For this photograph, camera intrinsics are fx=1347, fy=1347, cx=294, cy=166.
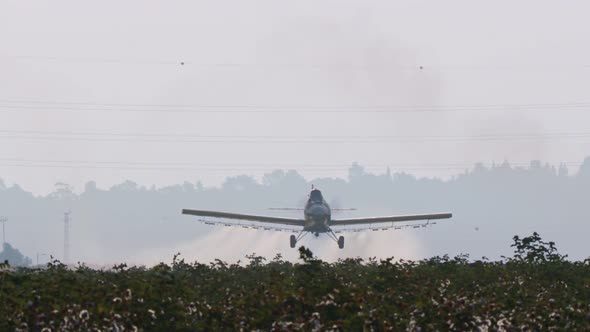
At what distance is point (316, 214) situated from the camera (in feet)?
275

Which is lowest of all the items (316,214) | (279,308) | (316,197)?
(279,308)

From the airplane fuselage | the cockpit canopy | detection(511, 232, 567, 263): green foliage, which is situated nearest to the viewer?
detection(511, 232, 567, 263): green foliage

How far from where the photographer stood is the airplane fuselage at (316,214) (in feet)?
275

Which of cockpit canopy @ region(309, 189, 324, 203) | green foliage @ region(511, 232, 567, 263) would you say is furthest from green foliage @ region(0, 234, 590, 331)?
cockpit canopy @ region(309, 189, 324, 203)

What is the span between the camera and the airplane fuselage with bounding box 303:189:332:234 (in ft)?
275

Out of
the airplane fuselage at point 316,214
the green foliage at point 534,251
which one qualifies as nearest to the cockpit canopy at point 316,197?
the airplane fuselage at point 316,214

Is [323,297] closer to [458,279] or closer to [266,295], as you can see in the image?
[266,295]

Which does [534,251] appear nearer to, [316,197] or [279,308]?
[279,308]

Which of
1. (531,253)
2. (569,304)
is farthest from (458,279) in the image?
(569,304)

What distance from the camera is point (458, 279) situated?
34.1 m

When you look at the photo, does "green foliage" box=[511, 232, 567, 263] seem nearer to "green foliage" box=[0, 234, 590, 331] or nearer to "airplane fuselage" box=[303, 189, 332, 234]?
"green foliage" box=[0, 234, 590, 331]

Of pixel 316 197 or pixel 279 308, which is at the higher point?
pixel 316 197

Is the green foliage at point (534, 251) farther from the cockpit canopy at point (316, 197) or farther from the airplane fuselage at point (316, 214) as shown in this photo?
the cockpit canopy at point (316, 197)

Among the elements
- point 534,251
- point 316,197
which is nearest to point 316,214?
point 316,197
